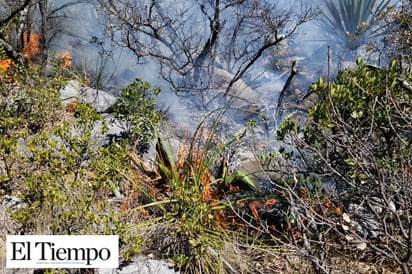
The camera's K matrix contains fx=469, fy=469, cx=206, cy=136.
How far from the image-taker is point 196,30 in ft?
24.9

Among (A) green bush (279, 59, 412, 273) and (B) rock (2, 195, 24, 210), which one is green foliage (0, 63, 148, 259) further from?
(A) green bush (279, 59, 412, 273)

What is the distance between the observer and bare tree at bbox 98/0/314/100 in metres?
6.82

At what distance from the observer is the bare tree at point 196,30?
6.82 meters

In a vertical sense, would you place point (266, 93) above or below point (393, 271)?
above

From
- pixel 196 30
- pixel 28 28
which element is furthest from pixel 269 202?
pixel 28 28

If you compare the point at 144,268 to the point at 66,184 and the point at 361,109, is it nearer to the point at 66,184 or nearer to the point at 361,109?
the point at 66,184

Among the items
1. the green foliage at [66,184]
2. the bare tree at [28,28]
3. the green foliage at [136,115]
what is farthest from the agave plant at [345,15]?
the green foliage at [66,184]

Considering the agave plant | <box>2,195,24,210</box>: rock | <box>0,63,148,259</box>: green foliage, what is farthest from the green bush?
the agave plant

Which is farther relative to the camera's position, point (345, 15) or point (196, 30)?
point (345, 15)

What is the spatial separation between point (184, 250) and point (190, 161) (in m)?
0.91

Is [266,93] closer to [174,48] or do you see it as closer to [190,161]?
[174,48]

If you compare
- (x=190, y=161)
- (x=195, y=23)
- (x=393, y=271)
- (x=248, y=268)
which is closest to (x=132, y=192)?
(x=190, y=161)

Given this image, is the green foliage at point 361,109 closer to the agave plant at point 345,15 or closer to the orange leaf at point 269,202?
the orange leaf at point 269,202

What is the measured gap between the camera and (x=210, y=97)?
7184 mm
